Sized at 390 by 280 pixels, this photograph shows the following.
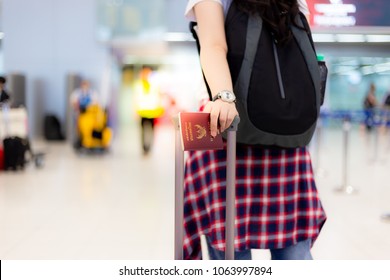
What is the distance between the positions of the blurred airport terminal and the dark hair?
253mm

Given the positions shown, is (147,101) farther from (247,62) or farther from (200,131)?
(200,131)

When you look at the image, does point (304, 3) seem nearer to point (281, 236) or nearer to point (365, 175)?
point (281, 236)

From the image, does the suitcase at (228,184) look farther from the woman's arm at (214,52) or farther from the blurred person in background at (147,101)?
the blurred person in background at (147,101)

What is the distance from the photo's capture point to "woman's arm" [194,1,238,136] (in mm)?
1137

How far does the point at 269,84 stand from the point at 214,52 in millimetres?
146

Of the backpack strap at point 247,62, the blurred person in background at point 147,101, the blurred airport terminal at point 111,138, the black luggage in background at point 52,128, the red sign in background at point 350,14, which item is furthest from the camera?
the black luggage in background at point 52,128

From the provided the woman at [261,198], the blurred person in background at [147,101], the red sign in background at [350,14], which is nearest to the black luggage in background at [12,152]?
the blurred person in background at [147,101]

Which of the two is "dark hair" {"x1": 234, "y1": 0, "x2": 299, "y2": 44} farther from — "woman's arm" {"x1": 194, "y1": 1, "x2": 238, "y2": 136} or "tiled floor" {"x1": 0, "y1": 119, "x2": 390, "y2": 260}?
"tiled floor" {"x1": 0, "y1": 119, "x2": 390, "y2": 260}

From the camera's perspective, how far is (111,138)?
35.6 ft

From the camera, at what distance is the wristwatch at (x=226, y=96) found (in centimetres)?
115

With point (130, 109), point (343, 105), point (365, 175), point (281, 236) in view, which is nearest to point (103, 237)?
point (281, 236)

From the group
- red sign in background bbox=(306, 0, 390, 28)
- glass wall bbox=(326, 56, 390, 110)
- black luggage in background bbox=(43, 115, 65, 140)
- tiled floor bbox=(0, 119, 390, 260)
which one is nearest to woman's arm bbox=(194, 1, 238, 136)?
tiled floor bbox=(0, 119, 390, 260)

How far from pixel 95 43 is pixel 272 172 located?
42.6 feet

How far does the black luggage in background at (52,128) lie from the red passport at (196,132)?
12.3 meters
